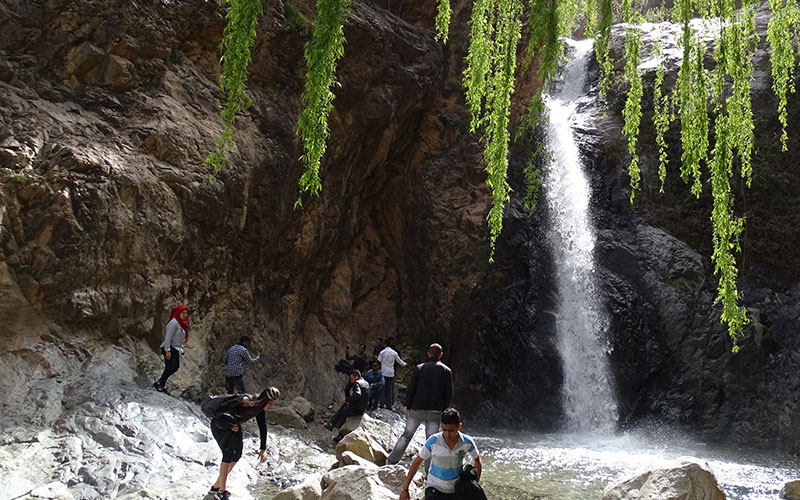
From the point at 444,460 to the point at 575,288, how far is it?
1338 centimetres

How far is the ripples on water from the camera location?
748cm

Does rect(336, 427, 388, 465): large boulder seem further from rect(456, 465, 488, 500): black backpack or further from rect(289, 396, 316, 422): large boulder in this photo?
rect(289, 396, 316, 422): large boulder

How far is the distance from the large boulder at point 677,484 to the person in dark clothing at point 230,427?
4.11 meters

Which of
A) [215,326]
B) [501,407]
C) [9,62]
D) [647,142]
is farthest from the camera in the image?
[647,142]

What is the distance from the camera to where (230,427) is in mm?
6117

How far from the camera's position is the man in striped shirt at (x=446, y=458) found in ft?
14.3

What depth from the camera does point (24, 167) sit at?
8.73 metres

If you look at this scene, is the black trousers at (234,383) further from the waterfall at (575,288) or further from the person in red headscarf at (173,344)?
the waterfall at (575,288)

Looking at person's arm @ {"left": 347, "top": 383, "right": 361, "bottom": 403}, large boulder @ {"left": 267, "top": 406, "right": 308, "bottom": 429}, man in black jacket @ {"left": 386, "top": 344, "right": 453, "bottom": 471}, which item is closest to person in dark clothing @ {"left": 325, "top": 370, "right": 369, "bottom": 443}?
person's arm @ {"left": 347, "top": 383, "right": 361, "bottom": 403}

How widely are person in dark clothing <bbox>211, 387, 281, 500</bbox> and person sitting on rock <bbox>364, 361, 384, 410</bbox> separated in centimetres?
613

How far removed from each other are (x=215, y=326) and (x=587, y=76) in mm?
18093

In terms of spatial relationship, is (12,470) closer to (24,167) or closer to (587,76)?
(24,167)

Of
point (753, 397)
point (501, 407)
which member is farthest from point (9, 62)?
point (753, 397)

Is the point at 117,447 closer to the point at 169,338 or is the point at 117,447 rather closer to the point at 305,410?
the point at 169,338
